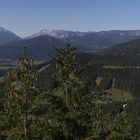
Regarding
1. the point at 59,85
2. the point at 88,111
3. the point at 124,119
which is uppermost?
the point at 59,85

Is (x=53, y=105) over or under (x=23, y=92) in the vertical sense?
under

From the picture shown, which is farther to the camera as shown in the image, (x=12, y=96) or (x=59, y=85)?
(x=59, y=85)

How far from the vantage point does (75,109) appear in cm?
3203

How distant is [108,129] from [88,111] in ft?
17.9

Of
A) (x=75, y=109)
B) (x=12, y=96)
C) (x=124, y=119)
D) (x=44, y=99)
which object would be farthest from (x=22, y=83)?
(x=124, y=119)

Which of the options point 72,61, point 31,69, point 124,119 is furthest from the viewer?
point 124,119

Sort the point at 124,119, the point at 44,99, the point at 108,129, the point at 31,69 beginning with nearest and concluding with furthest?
the point at 31,69
the point at 44,99
the point at 108,129
the point at 124,119

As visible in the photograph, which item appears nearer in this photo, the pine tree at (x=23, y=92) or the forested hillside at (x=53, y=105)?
the pine tree at (x=23, y=92)

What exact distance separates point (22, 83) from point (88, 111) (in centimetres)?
709

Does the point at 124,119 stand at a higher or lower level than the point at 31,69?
lower

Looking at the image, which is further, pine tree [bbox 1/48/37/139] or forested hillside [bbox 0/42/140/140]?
forested hillside [bbox 0/42/140/140]

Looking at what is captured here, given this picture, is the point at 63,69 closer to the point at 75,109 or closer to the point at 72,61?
the point at 72,61

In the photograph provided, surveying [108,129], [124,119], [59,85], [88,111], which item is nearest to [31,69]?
[59,85]

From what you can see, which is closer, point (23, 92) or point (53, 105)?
point (23, 92)
